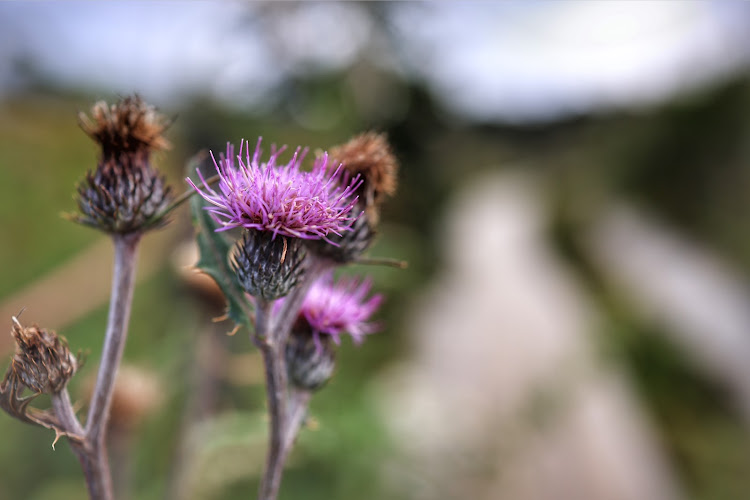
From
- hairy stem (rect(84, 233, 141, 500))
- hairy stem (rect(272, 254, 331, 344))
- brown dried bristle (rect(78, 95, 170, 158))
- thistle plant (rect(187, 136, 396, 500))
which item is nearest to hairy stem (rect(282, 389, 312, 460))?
thistle plant (rect(187, 136, 396, 500))

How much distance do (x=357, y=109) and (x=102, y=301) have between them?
5.56 m

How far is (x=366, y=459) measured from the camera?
3408 millimetres

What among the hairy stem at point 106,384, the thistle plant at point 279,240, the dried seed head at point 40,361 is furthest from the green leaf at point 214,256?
the dried seed head at point 40,361

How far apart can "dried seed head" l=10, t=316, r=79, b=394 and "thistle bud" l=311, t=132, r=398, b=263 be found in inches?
15.6

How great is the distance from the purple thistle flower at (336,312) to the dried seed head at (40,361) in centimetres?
40

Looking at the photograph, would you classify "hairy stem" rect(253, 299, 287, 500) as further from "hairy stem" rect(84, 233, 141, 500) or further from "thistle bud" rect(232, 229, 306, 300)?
"hairy stem" rect(84, 233, 141, 500)

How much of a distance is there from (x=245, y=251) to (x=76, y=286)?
3636 millimetres

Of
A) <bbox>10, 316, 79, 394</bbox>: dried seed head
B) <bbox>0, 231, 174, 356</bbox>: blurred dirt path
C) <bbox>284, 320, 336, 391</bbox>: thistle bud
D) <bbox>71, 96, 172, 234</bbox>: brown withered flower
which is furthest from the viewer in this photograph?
<bbox>0, 231, 174, 356</bbox>: blurred dirt path

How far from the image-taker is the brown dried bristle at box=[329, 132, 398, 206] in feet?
3.14

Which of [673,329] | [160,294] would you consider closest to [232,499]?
[160,294]

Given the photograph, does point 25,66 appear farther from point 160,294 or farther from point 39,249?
point 160,294

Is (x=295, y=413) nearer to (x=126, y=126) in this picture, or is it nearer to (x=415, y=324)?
(x=126, y=126)

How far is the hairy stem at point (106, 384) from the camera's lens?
802 mm

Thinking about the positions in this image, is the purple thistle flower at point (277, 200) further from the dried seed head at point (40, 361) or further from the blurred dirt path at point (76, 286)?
the blurred dirt path at point (76, 286)
